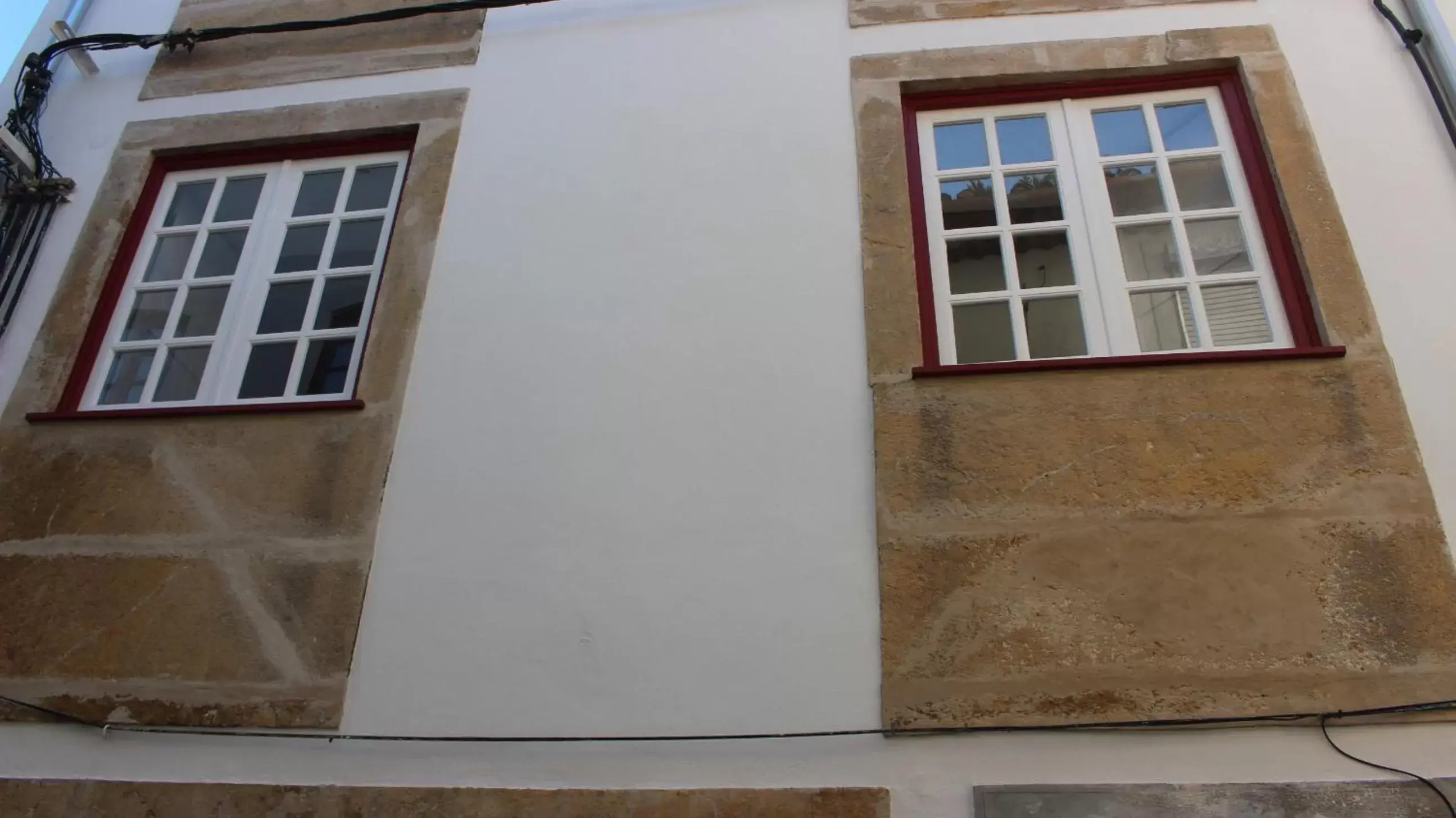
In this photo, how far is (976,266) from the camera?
3.73m

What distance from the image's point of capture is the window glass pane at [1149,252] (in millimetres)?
3588

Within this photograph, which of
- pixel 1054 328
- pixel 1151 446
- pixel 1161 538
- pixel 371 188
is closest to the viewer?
pixel 1161 538

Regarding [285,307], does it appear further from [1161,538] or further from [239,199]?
[1161,538]

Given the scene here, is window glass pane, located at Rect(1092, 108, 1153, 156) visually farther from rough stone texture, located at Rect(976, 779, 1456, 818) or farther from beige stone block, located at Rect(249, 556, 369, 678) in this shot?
beige stone block, located at Rect(249, 556, 369, 678)

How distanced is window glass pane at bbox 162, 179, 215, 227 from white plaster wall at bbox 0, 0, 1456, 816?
1.17 feet

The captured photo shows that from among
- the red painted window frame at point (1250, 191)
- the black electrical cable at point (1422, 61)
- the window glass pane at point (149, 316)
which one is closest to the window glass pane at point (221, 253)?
the window glass pane at point (149, 316)

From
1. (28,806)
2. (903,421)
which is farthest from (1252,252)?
(28,806)

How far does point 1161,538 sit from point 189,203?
419 centimetres

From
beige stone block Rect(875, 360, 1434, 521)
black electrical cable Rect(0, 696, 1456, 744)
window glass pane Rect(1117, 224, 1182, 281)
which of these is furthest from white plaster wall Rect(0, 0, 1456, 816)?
window glass pane Rect(1117, 224, 1182, 281)

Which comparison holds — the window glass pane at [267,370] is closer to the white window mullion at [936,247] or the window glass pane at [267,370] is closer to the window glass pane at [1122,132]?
the white window mullion at [936,247]

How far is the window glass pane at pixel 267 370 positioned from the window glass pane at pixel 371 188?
2.35ft

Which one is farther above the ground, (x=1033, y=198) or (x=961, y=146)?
(x=961, y=146)

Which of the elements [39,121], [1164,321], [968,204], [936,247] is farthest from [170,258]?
[1164,321]

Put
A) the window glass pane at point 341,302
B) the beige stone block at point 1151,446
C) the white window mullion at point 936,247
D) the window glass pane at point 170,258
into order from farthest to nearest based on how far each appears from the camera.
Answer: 1. the window glass pane at point 170,258
2. the window glass pane at point 341,302
3. the white window mullion at point 936,247
4. the beige stone block at point 1151,446
